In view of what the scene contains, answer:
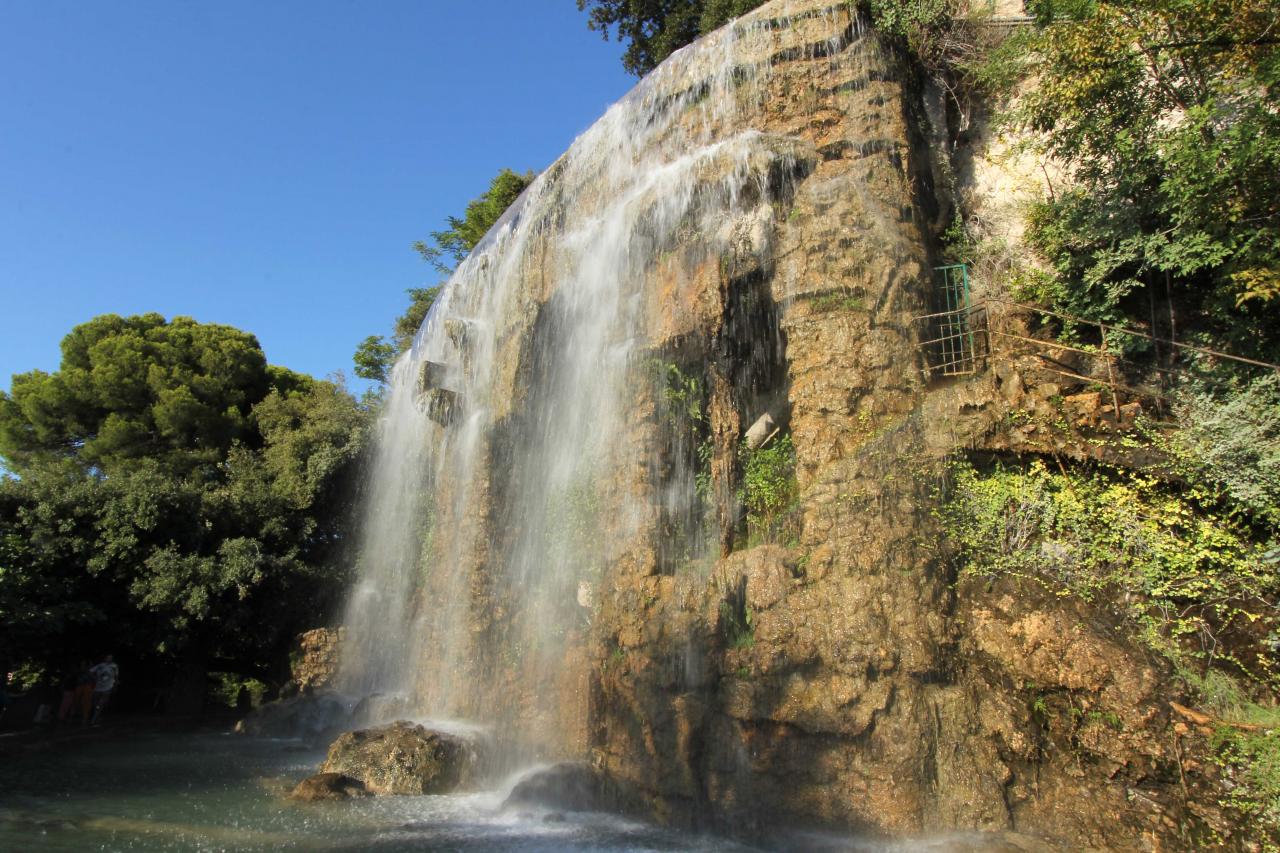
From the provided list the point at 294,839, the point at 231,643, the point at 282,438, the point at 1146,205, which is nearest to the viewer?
the point at 294,839

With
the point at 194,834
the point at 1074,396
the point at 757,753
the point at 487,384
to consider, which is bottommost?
the point at 194,834

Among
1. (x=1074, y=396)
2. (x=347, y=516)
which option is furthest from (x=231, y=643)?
(x=1074, y=396)

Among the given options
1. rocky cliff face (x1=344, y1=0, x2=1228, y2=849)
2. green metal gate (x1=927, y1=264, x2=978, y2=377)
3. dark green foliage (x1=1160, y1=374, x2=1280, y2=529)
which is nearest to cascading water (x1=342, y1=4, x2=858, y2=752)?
rocky cliff face (x1=344, y1=0, x2=1228, y2=849)

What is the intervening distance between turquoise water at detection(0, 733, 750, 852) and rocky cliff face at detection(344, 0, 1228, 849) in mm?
999

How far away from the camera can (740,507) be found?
9.69m

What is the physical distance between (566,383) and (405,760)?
603 centimetres

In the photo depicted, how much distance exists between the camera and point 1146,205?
8742 millimetres

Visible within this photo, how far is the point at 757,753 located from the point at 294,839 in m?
4.31

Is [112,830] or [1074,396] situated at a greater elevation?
[1074,396]

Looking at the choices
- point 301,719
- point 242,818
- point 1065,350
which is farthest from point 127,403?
point 1065,350

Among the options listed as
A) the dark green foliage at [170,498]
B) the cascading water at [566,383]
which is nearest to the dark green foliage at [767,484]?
the cascading water at [566,383]

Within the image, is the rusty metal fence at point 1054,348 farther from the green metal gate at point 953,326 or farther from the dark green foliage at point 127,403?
the dark green foliage at point 127,403

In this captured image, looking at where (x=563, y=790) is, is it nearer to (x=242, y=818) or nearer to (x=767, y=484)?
(x=242, y=818)

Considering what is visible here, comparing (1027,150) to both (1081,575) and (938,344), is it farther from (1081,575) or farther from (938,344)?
(1081,575)
